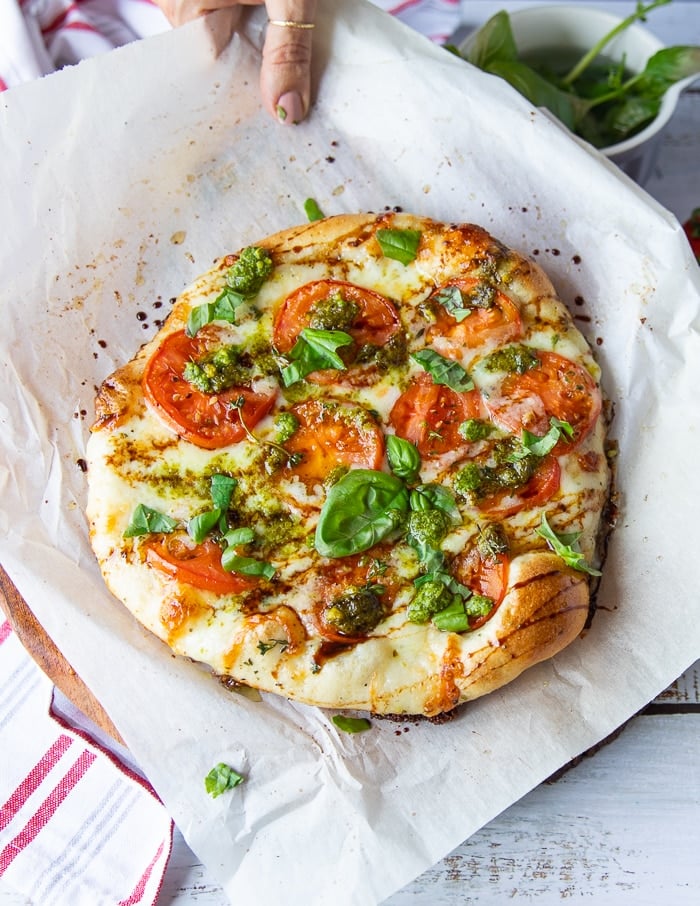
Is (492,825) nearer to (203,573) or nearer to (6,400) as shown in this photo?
(203,573)

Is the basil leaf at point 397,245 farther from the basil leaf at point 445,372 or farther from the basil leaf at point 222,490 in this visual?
the basil leaf at point 222,490

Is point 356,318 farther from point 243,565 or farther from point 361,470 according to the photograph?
point 243,565

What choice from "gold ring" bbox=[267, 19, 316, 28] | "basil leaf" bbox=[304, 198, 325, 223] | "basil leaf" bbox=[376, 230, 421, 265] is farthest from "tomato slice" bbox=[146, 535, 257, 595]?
"gold ring" bbox=[267, 19, 316, 28]

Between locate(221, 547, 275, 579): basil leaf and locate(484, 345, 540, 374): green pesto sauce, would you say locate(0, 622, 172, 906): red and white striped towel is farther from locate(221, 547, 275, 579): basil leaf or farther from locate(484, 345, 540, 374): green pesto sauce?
locate(484, 345, 540, 374): green pesto sauce

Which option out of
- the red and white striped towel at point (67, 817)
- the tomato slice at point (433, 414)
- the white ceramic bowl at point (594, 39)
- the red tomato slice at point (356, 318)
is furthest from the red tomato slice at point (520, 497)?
the red and white striped towel at point (67, 817)

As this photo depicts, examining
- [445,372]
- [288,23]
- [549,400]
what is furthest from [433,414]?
[288,23]
